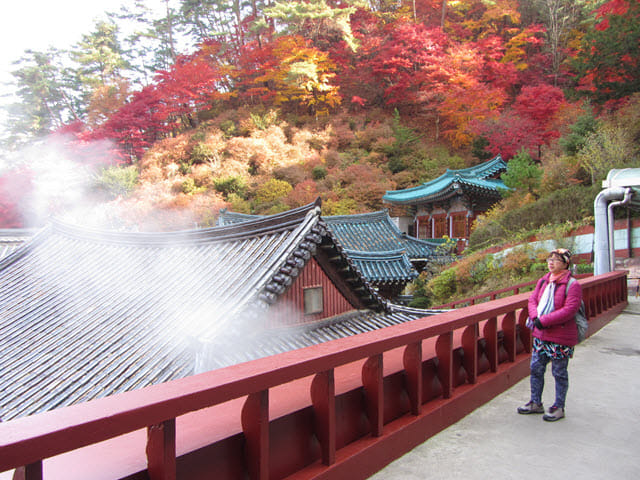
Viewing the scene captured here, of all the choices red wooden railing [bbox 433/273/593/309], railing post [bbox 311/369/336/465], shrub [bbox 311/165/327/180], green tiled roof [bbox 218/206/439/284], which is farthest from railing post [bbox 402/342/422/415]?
shrub [bbox 311/165/327/180]

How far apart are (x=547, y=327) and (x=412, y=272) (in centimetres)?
1263

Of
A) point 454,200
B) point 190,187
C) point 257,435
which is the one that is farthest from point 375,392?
point 190,187

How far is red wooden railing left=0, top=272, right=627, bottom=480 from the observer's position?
4.25ft

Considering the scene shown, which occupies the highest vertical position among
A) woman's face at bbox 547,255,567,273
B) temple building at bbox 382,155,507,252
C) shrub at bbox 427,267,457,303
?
temple building at bbox 382,155,507,252

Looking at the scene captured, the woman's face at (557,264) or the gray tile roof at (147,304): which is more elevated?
the woman's face at (557,264)

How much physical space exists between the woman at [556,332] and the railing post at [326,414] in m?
1.98

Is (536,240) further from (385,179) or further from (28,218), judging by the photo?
(28,218)

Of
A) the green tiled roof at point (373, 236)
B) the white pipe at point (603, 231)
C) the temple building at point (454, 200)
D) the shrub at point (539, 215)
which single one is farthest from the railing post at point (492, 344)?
the temple building at point (454, 200)

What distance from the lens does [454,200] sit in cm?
2484

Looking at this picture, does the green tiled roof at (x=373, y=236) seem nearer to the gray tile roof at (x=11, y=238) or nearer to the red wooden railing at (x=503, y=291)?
the red wooden railing at (x=503, y=291)

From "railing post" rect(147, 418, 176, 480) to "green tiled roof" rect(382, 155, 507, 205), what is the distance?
22.6 m

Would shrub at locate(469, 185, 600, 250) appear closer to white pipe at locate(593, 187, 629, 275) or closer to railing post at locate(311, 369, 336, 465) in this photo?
white pipe at locate(593, 187, 629, 275)

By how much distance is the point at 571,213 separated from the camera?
15531 millimetres

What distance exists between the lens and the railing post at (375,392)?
246cm
